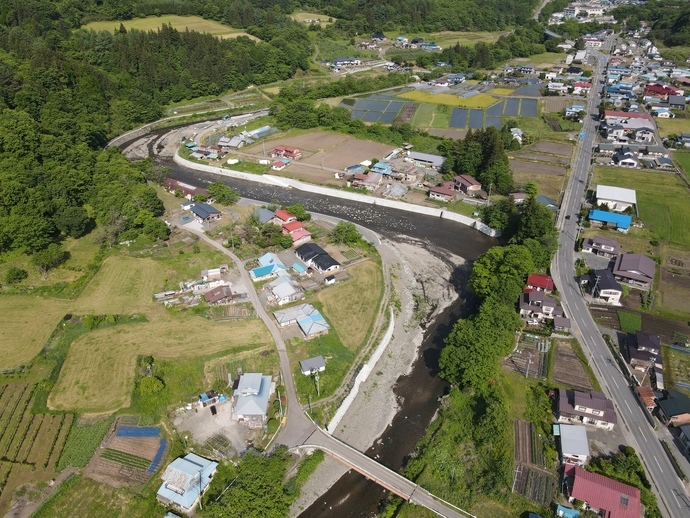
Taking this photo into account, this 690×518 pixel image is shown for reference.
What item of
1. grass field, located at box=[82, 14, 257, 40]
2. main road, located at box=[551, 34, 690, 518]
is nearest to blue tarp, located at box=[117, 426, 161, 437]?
main road, located at box=[551, 34, 690, 518]

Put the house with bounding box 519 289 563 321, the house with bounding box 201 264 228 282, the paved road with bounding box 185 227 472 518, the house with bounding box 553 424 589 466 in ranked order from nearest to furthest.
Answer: the paved road with bounding box 185 227 472 518
the house with bounding box 553 424 589 466
the house with bounding box 519 289 563 321
the house with bounding box 201 264 228 282

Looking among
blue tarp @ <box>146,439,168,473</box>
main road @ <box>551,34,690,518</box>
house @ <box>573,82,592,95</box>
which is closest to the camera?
main road @ <box>551,34,690,518</box>

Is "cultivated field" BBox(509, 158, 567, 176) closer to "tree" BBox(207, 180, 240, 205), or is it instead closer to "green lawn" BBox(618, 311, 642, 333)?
"green lawn" BBox(618, 311, 642, 333)

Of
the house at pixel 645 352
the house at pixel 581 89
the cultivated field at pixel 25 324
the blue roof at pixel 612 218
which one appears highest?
the house at pixel 581 89

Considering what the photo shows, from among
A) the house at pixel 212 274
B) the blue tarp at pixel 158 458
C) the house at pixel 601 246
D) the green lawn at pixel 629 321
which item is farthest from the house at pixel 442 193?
the blue tarp at pixel 158 458

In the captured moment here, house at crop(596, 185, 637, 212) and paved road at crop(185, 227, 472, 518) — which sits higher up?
house at crop(596, 185, 637, 212)

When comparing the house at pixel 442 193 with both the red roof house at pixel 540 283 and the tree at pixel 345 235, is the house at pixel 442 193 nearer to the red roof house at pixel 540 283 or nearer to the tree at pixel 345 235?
the tree at pixel 345 235

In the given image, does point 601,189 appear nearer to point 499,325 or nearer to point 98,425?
point 499,325

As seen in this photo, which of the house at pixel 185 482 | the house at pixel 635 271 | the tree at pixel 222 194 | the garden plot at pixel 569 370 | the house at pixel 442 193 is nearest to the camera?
the house at pixel 185 482
